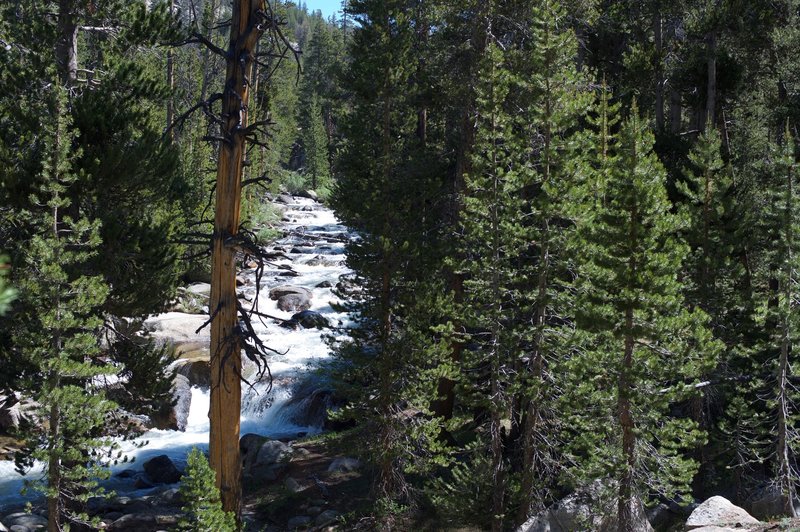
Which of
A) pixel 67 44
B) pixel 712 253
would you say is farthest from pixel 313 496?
pixel 67 44

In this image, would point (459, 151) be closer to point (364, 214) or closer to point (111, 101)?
point (364, 214)

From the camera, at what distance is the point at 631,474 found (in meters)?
11.9

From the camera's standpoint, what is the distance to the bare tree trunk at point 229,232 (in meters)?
8.37

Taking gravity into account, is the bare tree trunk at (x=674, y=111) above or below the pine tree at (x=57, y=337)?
above

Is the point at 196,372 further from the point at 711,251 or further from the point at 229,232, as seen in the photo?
the point at 229,232

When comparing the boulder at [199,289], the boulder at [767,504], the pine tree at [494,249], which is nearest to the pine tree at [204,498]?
the pine tree at [494,249]

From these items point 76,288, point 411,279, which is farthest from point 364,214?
point 76,288

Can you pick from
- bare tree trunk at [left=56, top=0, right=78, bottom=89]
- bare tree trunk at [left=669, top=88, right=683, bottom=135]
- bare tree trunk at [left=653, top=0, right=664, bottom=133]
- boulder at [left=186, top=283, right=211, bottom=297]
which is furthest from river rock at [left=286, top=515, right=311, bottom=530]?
bare tree trunk at [left=669, top=88, right=683, bottom=135]

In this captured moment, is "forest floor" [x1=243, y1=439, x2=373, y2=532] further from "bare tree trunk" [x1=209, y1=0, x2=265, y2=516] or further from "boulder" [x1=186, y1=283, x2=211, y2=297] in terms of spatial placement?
"boulder" [x1=186, y1=283, x2=211, y2=297]

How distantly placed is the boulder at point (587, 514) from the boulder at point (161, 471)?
10.1 m

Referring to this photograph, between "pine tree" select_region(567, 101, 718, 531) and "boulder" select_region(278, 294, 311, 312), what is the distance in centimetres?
2009

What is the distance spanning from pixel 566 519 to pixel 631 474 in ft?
5.45

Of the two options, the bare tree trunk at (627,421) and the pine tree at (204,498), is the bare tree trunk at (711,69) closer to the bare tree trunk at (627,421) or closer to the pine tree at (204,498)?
the bare tree trunk at (627,421)

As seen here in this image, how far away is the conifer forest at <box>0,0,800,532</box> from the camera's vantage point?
459 inches
